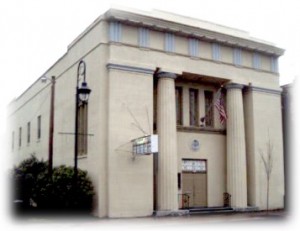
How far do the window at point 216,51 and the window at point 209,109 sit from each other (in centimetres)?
260

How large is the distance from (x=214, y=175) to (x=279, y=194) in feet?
17.2

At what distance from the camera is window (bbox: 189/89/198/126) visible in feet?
102

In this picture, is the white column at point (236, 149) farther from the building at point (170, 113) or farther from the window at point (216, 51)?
the window at point (216, 51)

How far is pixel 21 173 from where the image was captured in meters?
29.4

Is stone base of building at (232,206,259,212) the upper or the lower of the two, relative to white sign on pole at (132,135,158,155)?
lower

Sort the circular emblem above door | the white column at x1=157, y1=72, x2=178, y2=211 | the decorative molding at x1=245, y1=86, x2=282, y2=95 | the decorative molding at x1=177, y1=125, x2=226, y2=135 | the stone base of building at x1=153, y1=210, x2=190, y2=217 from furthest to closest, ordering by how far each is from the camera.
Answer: the decorative molding at x1=245, y1=86, x2=282, y2=95 → the circular emblem above door → the decorative molding at x1=177, y1=125, x2=226, y2=135 → the white column at x1=157, y1=72, x2=178, y2=211 → the stone base of building at x1=153, y1=210, x2=190, y2=217

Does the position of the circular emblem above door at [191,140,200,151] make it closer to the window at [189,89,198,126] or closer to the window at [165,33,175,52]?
the window at [189,89,198,126]

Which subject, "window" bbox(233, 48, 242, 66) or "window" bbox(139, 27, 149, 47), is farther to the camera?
"window" bbox(233, 48, 242, 66)

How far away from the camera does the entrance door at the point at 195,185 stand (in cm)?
2978

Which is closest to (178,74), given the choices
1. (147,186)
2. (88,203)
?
(147,186)

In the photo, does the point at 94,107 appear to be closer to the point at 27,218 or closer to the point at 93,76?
the point at 93,76

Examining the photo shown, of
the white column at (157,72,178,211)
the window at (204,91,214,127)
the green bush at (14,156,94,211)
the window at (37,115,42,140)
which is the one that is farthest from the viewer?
the window at (37,115,42,140)

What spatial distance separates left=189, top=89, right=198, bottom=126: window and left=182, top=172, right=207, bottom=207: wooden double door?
11.4ft

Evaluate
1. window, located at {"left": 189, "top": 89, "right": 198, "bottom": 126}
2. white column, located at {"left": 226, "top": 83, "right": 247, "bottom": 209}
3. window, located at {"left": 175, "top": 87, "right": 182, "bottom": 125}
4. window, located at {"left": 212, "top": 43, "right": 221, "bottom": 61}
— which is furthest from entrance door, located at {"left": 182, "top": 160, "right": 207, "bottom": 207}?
window, located at {"left": 212, "top": 43, "right": 221, "bottom": 61}
